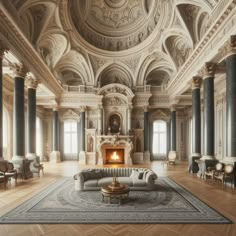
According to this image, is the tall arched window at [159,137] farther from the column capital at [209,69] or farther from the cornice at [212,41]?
the column capital at [209,69]

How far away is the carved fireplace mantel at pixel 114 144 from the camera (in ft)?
51.1

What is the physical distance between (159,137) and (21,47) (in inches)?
545

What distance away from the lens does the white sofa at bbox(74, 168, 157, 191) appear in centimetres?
714

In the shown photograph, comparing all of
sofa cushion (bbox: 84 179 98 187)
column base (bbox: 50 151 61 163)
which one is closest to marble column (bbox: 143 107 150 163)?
column base (bbox: 50 151 61 163)

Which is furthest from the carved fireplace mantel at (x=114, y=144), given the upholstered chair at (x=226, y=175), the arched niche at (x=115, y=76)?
the upholstered chair at (x=226, y=175)

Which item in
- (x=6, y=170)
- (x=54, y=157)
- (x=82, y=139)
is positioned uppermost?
(x=82, y=139)

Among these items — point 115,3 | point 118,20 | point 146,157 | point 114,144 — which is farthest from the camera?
point 146,157

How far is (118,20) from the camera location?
15117 millimetres

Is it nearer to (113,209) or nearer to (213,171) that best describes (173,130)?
(213,171)

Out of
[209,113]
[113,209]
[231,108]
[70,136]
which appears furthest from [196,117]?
[70,136]

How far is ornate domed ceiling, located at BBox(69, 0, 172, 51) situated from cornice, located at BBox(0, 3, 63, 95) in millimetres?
4591

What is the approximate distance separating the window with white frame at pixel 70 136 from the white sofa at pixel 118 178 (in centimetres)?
1103

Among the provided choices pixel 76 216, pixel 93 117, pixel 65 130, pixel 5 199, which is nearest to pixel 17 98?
pixel 5 199

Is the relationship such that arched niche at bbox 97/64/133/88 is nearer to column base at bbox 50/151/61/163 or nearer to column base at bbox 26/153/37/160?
column base at bbox 50/151/61/163
